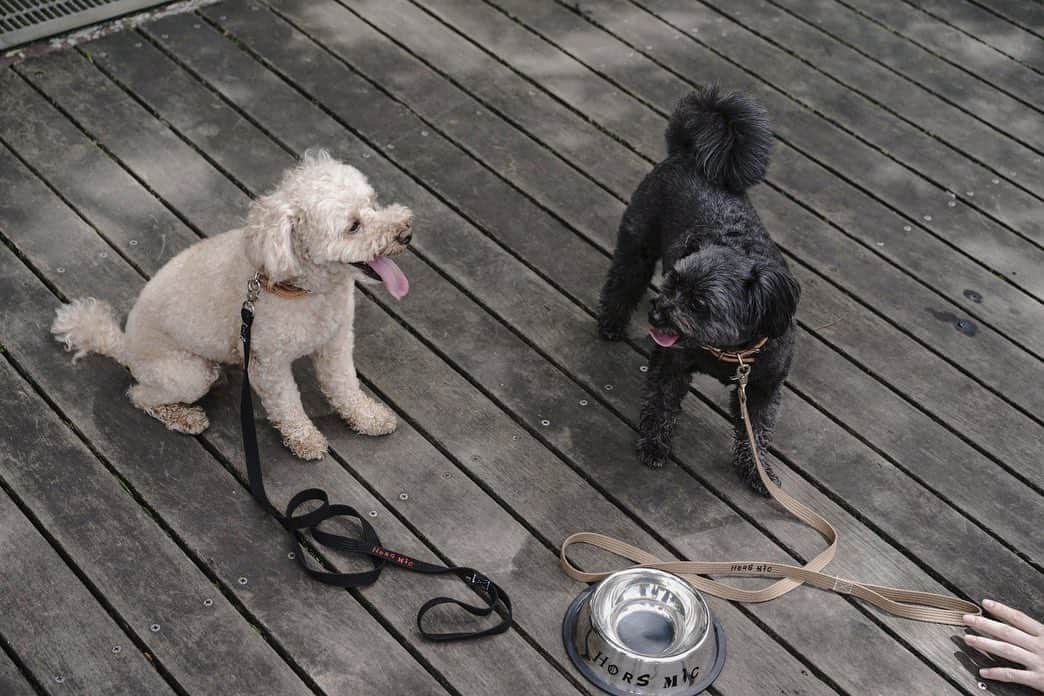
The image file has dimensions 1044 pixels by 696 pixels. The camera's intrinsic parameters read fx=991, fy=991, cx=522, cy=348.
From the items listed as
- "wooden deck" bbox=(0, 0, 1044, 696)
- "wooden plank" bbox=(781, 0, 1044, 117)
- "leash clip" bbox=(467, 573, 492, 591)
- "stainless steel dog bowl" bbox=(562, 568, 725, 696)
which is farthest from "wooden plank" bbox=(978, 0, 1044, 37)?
"leash clip" bbox=(467, 573, 492, 591)

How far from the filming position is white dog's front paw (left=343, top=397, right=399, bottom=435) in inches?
118

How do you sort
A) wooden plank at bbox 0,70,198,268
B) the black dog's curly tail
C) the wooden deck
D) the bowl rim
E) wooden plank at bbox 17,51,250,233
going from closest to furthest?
the bowl rim < the wooden deck < the black dog's curly tail < wooden plank at bbox 0,70,198,268 < wooden plank at bbox 17,51,250,233

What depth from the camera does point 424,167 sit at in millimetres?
3834

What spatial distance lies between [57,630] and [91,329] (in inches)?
36.3

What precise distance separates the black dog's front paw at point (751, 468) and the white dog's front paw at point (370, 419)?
1060mm

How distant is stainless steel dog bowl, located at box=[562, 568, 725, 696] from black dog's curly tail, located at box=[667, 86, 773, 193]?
1167 mm

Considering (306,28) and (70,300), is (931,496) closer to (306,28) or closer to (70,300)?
(70,300)

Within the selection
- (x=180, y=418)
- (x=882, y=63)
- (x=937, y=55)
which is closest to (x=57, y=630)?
(x=180, y=418)

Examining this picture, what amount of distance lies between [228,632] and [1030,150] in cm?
365

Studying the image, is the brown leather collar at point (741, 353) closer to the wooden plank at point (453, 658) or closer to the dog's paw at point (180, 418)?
the wooden plank at point (453, 658)

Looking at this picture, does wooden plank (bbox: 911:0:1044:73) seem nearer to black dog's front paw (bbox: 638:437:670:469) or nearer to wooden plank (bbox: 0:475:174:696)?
black dog's front paw (bbox: 638:437:670:469)

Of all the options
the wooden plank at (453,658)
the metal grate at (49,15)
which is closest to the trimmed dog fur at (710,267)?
the wooden plank at (453,658)

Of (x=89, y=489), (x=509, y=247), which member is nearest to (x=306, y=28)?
(x=509, y=247)

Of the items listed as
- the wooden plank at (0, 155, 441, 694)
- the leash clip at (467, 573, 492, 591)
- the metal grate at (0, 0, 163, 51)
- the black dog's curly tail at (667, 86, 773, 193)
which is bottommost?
the wooden plank at (0, 155, 441, 694)
